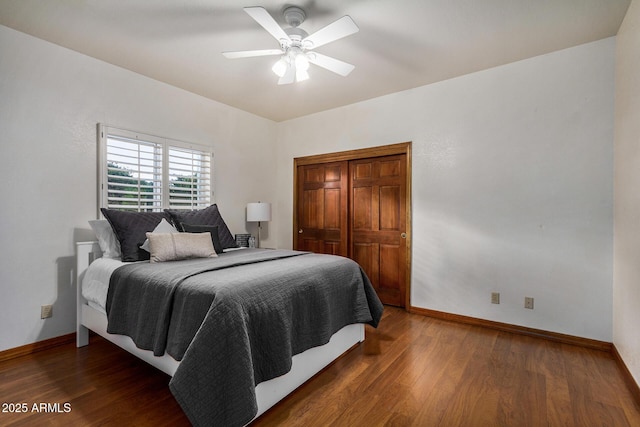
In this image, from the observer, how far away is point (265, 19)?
1929mm

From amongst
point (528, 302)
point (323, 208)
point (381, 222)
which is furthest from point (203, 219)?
point (528, 302)

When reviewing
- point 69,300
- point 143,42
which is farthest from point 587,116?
point 69,300

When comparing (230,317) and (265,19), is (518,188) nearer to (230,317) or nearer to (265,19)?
(265,19)

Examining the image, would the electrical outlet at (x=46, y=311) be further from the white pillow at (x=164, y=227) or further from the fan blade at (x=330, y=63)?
the fan blade at (x=330, y=63)

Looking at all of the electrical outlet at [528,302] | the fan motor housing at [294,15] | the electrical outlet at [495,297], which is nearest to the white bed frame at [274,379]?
the electrical outlet at [495,297]

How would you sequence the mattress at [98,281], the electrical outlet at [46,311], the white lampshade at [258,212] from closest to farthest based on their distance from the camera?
the mattress at [98,281], the electrical outlet at [46,311], the white lampshade at [258,212]

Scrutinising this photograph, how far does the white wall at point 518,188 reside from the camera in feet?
8.47

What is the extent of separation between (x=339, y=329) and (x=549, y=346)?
1.87 m

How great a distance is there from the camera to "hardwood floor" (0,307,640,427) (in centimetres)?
168

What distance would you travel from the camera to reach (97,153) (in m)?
2.86

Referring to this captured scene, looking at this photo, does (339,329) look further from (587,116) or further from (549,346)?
(587,116)

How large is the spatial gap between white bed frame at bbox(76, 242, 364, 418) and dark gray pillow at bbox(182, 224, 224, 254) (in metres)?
0.73

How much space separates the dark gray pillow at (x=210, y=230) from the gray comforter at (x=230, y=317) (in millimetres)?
601

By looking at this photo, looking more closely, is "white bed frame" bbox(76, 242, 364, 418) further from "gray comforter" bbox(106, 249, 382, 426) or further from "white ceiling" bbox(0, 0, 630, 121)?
"white ceiling" bbox(0, 0, 630, 121)
